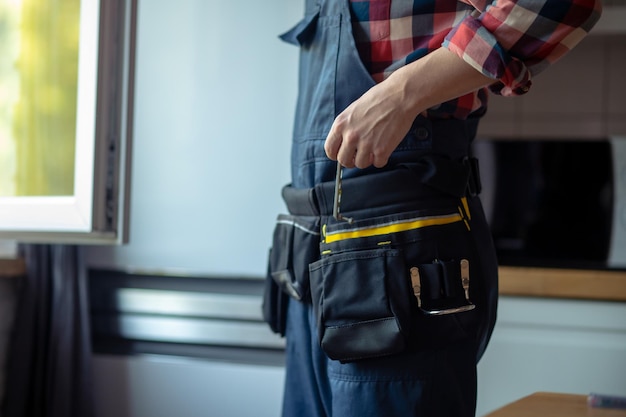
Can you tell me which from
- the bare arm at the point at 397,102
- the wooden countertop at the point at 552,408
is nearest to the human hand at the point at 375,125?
the bare arm at the point at 397,102

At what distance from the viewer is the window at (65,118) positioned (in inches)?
53.6

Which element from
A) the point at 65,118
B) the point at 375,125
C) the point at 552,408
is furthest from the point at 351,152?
the point at 65,118

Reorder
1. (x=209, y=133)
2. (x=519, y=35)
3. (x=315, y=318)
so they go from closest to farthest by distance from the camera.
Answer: (x=519, y=35)
(x=315, y=318)
(x=209, y=133)

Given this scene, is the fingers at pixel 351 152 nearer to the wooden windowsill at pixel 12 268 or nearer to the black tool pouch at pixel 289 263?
the black tool pouch at pixel 289 263

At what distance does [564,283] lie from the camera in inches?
60.9

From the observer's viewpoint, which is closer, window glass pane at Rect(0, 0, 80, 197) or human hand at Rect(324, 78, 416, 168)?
human hand at Rect(324, 78, 416, 168)

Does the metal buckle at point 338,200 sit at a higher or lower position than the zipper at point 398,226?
higher

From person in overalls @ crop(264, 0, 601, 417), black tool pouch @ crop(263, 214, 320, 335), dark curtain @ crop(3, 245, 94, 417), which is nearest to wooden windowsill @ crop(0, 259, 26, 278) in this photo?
dark curtain @ crop(3, 245, 94, 417)

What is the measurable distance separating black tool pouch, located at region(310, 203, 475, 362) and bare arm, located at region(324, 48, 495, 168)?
8cm

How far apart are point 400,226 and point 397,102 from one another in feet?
0.41

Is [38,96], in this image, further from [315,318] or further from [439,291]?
[439,291]

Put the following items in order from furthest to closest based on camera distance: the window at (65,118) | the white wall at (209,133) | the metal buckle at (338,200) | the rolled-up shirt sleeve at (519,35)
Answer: the white wall at (209,133) → the window at (65,118) → the metal buckle at (338,200) → the rolled-up shirt sleeve at (519,35)

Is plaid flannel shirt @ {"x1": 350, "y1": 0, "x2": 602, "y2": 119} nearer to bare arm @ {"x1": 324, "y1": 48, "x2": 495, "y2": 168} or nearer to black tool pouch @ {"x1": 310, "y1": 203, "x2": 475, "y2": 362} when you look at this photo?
bare arm @ {"x1": 324, "y1": 48, "x2": 495, "y2": 168}

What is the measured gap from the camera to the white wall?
1.47m
